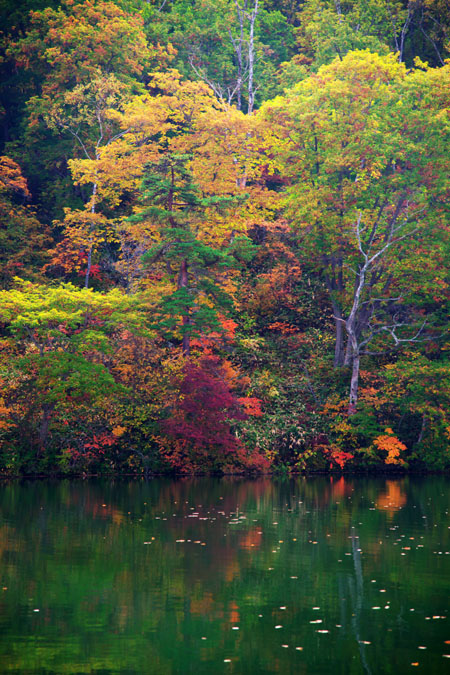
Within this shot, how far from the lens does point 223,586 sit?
12750 mm

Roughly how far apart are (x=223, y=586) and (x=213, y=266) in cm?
2297

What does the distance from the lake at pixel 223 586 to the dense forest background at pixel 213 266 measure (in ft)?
24.6

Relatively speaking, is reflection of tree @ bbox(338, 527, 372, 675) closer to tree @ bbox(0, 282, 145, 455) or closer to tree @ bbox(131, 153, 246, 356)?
tree @ bbox(0, 282, 145, 455)

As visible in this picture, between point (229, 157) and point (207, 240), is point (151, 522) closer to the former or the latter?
point (207, 240)

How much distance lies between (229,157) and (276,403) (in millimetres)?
12721

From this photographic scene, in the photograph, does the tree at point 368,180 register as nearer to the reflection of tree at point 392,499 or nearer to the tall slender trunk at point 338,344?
the tall slender trunk at point 338,344

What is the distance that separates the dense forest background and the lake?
295 inches

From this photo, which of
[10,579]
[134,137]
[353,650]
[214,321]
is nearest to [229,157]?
[134,137]

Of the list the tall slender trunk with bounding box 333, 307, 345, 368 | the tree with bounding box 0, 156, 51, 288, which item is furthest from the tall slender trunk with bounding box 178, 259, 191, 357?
the tree with bounding box 0, 156, 51, 288

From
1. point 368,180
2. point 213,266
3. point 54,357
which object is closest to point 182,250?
point 213,266

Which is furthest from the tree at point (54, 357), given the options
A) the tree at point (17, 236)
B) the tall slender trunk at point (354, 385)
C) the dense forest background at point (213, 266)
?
the tall slender trunk at point (354, 385)

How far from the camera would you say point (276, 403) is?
115 ft

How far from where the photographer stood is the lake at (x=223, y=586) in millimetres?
9156

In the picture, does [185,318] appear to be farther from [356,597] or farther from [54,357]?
[356,597]
